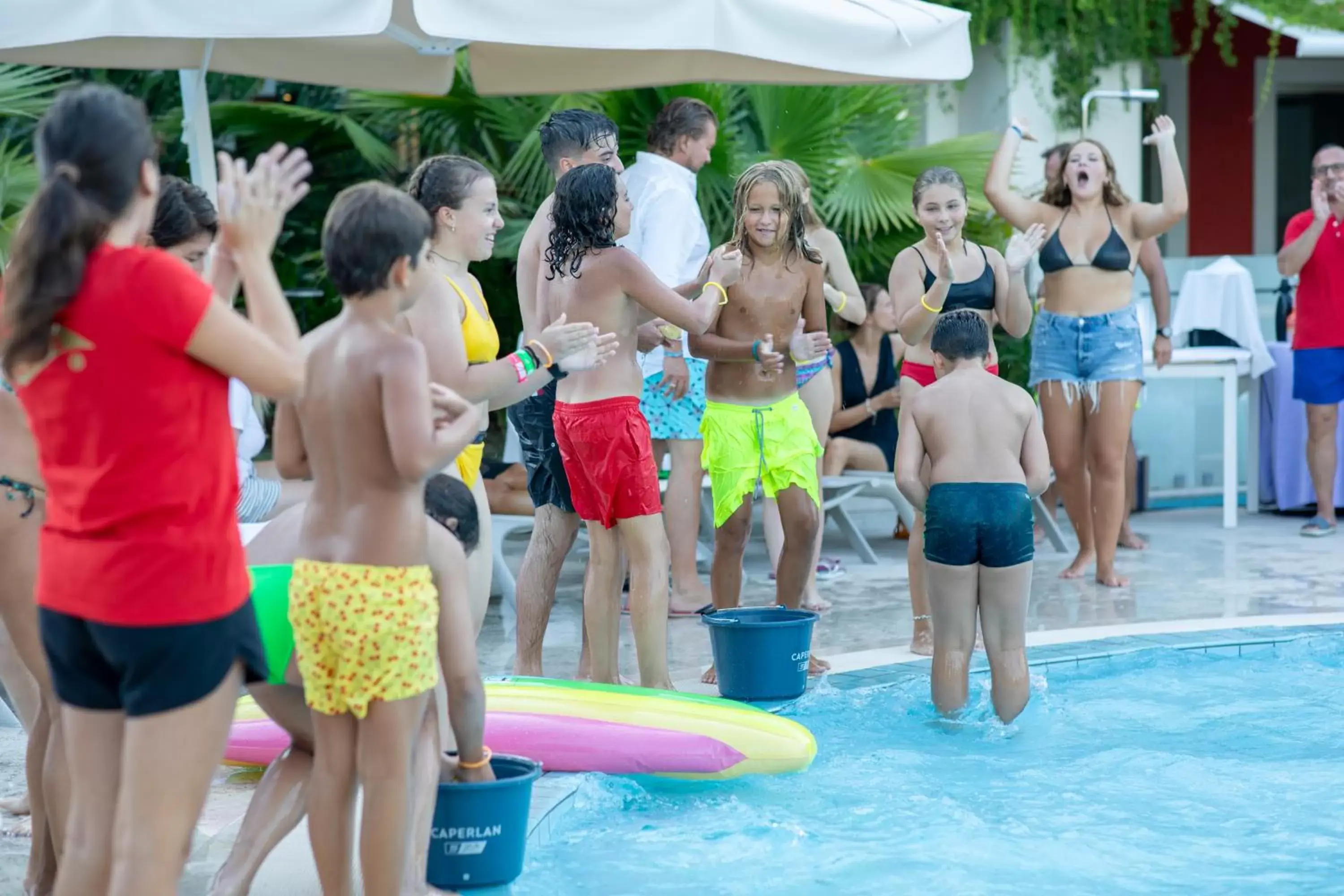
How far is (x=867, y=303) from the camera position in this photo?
8695mm

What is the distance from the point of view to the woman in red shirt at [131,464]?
8.04 ft

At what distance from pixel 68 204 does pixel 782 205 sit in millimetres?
3531

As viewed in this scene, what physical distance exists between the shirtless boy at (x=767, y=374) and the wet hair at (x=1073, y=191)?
2263mm

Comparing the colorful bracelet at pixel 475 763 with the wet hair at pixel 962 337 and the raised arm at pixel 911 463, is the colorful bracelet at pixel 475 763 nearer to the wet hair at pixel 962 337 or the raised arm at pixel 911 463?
Answer: the raised arm at pixel 911 463

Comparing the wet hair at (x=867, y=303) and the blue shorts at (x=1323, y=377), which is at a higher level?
the wet hair at (x=867, y=303)

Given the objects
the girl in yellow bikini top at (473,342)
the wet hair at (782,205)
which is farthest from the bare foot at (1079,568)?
the girl in yellow bikini top at (473,342)

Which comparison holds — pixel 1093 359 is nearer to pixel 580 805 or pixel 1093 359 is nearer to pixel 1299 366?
pixel 1299 366

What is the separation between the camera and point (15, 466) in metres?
3.39

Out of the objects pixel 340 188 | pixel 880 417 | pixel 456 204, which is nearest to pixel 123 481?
pixel 456 204

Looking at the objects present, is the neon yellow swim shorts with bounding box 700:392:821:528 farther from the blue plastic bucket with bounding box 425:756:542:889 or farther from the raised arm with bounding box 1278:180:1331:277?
the raised arm with bounding box 1278:180:1331:277

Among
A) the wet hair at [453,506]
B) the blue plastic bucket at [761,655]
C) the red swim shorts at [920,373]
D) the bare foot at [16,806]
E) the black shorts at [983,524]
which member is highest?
the red swim shorts at [920,373]

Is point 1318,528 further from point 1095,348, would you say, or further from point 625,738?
point 625,738

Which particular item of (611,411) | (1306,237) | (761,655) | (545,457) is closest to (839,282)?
(545,457)

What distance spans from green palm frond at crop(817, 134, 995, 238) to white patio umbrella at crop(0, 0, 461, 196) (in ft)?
8.73
